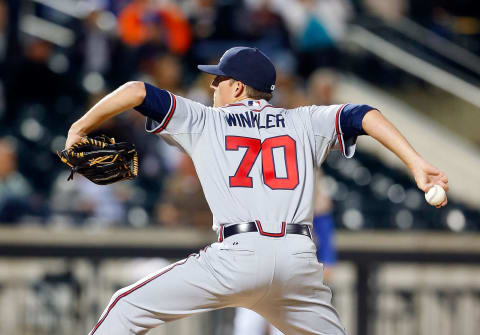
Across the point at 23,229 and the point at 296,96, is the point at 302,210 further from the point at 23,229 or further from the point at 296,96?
the point at 296,96

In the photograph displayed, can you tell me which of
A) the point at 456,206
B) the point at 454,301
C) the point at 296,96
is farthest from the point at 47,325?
the point at 456,206

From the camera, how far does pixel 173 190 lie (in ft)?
27.4

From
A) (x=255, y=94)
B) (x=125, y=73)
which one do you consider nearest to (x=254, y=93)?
(x=255, y=94)

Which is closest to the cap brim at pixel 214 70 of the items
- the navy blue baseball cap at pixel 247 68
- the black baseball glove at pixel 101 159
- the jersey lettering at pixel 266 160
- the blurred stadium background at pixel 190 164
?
the navy blue baseball cap at pixel 247 68

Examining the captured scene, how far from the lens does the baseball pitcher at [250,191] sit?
13.1 ft

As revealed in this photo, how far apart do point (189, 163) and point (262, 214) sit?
4.70 m

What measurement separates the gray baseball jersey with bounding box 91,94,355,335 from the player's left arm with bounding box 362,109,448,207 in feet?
0.80

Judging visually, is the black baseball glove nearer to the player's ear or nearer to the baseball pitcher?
the baseball pitcher

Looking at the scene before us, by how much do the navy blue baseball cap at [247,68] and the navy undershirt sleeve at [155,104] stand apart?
1.10 feet

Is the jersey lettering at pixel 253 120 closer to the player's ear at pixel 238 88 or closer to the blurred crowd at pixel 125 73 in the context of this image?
the player's ear at pixel 238 88

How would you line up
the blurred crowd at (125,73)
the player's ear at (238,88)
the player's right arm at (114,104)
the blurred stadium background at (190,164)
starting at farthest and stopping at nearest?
the blurred crowd at (125,73), the blurred stadium background at (190,164), the player's ear at (238,88), the player's right arm at (114,104)

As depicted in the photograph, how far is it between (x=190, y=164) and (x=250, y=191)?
4658 millimetres

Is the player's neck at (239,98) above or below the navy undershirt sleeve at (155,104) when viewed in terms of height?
above

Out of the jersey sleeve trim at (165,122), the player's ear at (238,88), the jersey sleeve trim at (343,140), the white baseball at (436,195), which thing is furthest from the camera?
the player's ear at (238,88)
